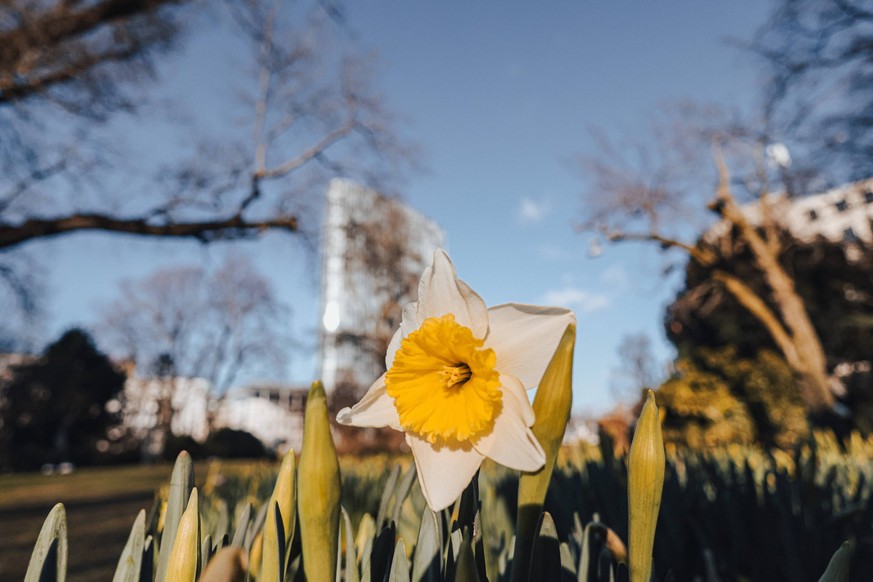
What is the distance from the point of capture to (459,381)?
52cm

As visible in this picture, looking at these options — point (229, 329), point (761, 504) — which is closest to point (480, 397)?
point (761, 504)

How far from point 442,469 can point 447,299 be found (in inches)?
6.5

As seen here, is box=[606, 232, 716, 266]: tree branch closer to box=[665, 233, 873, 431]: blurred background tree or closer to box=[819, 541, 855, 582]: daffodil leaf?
box=[665, 233, 873, 431]: blurred background tree

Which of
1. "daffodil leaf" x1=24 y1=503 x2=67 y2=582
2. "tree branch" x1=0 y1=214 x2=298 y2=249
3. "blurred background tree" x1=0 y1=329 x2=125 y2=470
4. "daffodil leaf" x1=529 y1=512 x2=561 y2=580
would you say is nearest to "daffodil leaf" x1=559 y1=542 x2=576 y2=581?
"daffodil leaf" x1=529 y1=512 x2=561 y2=580

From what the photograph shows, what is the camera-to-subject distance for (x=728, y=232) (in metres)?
11.5

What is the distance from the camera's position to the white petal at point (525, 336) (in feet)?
1.57

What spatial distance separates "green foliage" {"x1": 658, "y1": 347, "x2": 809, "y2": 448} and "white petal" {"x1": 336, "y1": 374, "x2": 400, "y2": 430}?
30.4 feet

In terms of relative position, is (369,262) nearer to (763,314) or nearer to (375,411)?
(763,314)

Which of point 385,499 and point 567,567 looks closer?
point 567,567

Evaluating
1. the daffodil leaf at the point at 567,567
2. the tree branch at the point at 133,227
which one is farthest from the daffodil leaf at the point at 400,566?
the tree branch at the point at 133,227

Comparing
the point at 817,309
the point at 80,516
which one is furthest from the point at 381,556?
the point at 817,309

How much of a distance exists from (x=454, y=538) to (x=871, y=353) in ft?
45.7

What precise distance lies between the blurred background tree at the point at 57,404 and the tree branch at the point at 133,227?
15.7 metres

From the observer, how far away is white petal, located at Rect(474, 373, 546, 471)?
16.7 inches
